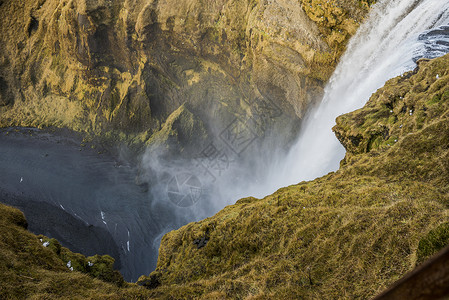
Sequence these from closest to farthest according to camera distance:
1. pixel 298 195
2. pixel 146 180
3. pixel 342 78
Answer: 1. pixel 298 195
2. pixel 342 78
3. pixel 146 180

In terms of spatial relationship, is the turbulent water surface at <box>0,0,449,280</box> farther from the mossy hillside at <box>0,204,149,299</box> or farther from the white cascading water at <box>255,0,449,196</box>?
the mossy hillside at <box>0,204,149,299</box>

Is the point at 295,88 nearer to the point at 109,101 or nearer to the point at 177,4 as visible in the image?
the point at 177,4

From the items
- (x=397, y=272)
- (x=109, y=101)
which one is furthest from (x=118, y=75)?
(x=397, y=272)

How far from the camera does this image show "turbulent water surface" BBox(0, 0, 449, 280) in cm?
1549

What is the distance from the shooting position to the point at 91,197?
1149 inches

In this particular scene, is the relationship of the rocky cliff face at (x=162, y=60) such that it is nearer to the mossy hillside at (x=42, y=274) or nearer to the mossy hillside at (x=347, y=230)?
the mossy hillside at (x=347, y=230)

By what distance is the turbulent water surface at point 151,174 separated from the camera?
610 inches

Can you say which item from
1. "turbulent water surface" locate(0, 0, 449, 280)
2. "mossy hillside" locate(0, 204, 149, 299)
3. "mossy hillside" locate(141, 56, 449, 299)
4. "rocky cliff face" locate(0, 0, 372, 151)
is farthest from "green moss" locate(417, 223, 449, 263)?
"rocky cliff face" locate(0, 0, 372, 151)

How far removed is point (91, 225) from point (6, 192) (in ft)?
38.5

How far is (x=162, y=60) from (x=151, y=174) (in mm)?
14641

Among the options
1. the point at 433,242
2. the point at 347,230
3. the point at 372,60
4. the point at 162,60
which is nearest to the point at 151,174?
the point at 162,60

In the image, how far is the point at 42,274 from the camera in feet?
21.3

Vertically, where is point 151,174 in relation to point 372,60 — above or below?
above

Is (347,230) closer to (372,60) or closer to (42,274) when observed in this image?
(42,274)
